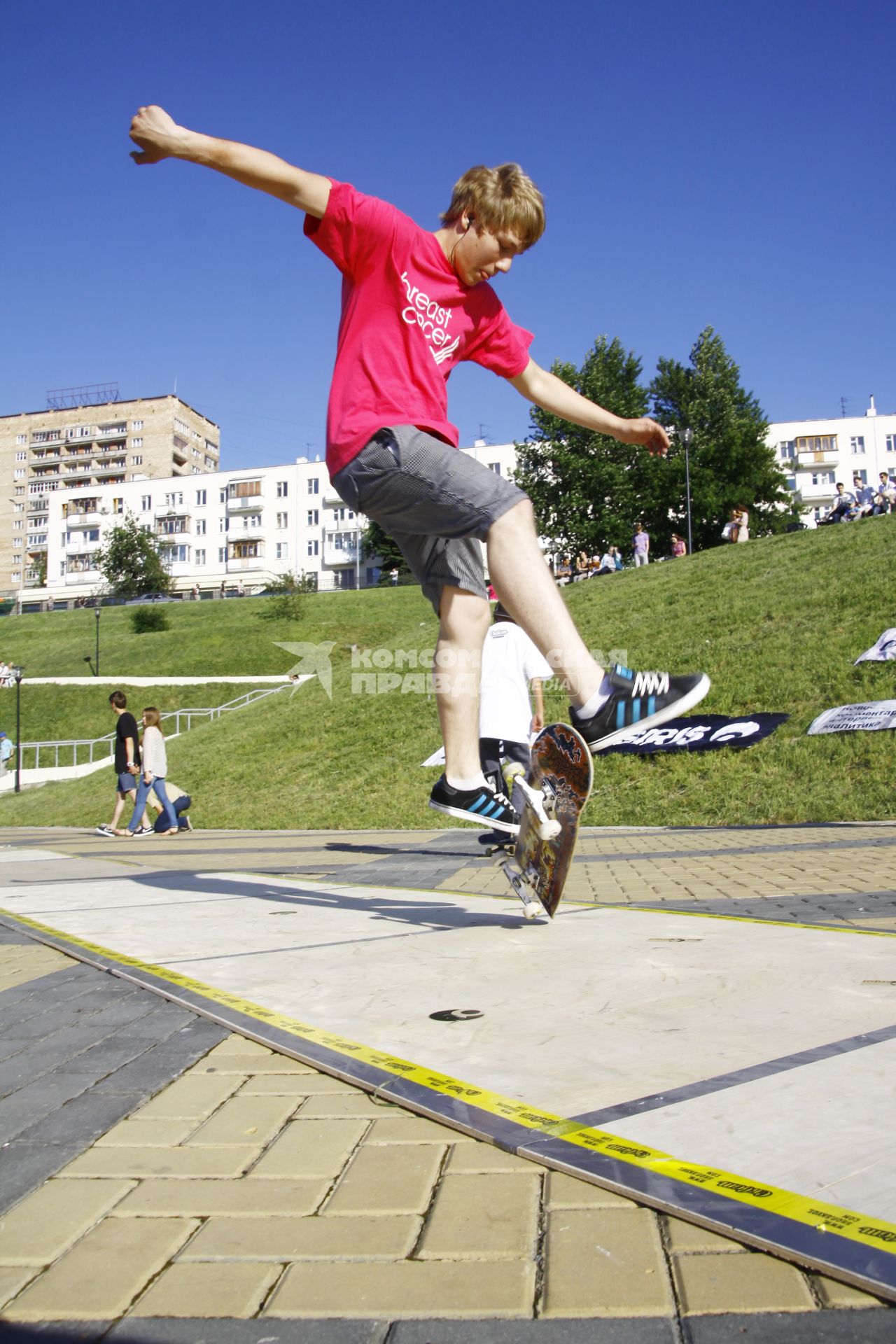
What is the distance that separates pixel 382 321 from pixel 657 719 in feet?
5.05

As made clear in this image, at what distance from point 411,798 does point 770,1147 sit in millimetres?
11160

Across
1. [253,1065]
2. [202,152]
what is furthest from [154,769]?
[253,1065]

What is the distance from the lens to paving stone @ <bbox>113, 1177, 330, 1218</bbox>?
132cm

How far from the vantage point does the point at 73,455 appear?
409 feet

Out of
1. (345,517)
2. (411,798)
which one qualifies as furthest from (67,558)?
(411,798)

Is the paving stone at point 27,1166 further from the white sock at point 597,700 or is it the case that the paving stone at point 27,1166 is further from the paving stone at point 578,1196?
the white sock at point 597,700

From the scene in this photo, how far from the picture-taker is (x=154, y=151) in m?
2.81

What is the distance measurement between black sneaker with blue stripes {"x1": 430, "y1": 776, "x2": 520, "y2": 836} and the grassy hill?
6.32 metres

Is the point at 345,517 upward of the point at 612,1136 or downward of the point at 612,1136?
upward

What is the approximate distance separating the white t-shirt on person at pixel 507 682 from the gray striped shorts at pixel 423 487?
2438 millimetres

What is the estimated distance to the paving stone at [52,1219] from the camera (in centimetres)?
122

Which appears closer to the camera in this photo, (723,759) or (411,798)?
(723,759)

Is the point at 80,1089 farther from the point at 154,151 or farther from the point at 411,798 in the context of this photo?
the point at 411,798

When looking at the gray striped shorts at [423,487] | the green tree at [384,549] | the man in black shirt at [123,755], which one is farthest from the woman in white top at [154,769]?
the green tree at [384,549]
